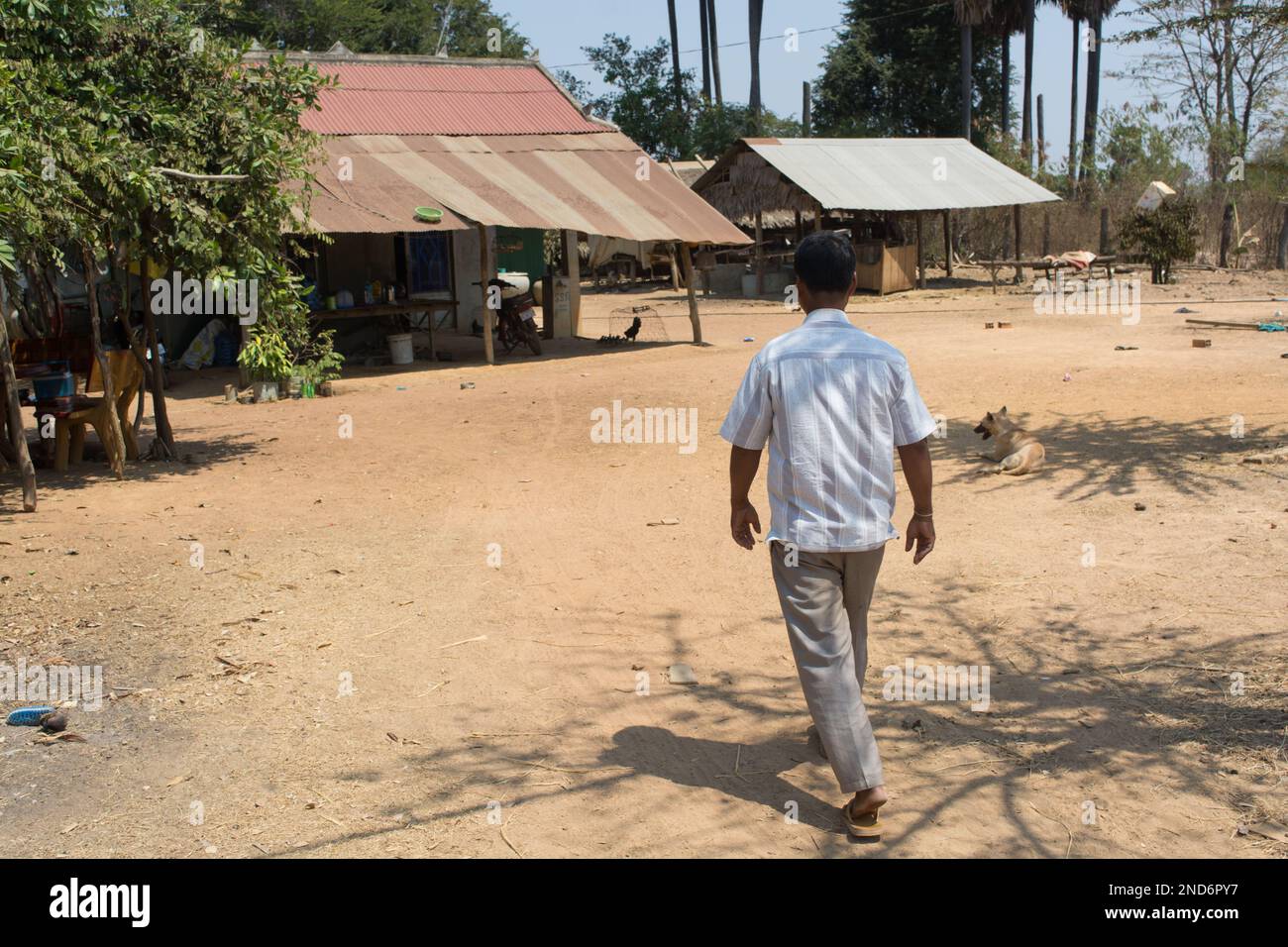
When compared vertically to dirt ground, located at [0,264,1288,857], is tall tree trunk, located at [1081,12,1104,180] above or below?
above

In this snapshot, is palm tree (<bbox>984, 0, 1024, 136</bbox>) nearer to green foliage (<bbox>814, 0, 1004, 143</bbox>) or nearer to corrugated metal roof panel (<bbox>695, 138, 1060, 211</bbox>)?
green foliage (<bbox>814, 0, 1004, 143</bbox>)

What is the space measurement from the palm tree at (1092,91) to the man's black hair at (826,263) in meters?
38.2

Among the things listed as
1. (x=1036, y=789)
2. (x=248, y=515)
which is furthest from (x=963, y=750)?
(x=248, y=515)

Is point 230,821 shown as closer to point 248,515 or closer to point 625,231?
point 248,515

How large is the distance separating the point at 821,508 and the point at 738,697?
1689 mm

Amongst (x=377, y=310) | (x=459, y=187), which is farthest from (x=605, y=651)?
(x=459, y=187)

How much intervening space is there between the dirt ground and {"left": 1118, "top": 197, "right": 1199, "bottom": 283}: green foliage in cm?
1741

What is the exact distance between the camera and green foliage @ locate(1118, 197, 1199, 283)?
27.2 m

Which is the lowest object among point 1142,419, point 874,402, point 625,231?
point 1142,419

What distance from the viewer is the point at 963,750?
4559 millimetres

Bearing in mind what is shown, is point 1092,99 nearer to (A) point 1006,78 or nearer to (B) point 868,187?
(A) point 1006,78

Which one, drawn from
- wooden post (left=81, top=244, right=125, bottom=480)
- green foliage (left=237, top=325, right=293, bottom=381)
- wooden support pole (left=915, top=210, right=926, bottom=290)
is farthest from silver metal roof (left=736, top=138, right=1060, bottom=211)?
wooden post (left=81, top=244, right=125, bottom=480)

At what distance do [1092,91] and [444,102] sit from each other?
27.8 metres

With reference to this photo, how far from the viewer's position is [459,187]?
57.5 ft
